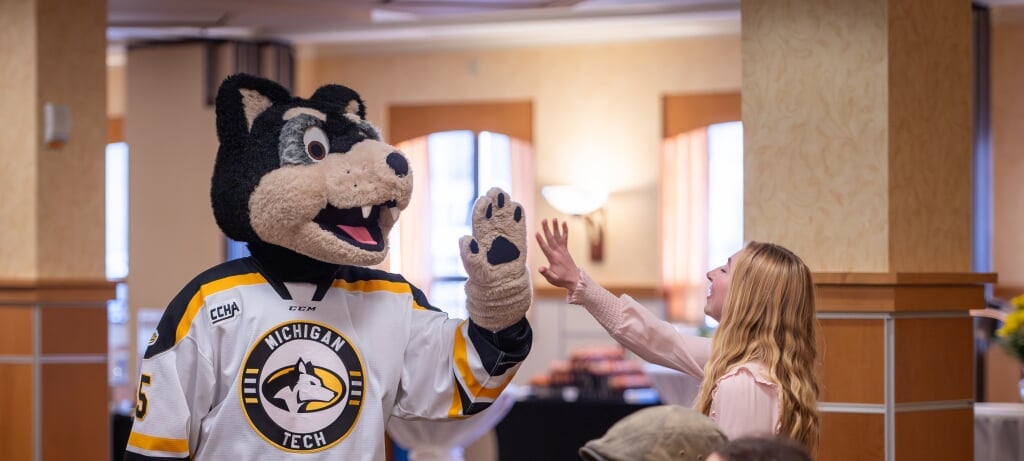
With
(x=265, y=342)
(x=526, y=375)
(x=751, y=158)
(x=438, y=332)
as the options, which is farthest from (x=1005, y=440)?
(x=526, y=375)

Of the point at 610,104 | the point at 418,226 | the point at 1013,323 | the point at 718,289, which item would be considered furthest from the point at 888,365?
the point at 418,226

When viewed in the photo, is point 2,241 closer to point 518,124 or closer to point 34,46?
point 34,46

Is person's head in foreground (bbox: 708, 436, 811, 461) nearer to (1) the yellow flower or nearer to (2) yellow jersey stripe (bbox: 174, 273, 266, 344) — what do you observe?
(2) yellow jersey stripe (bbox: 174, 273, 266, 344)

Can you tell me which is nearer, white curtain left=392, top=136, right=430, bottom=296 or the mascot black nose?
the mascot black nose

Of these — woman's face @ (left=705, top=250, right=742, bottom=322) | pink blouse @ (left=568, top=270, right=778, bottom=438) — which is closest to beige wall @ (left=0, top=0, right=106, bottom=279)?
pink blouse @ (left=568, top=270, right=778, bottom=438)

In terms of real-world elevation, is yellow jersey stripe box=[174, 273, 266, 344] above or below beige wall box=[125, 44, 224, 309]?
below

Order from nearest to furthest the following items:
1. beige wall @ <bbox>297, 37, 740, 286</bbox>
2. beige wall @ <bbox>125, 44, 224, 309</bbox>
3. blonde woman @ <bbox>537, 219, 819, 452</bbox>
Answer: blonde woman @ <bbox>537, 219, 819, 452</bbox> < beige wall @ <bbox>125, 44, 224, 309</bbox> < beige wall @ <bbox>297, 37, 740, 286</bbox>

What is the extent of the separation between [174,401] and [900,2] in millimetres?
2726

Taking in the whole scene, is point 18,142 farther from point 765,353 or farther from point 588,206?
point 588,206

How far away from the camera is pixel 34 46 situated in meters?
5.19

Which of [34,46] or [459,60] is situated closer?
[34,46]

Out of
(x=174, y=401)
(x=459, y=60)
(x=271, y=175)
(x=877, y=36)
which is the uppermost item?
(x=459, y=60)

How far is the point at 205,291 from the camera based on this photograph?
248 centimetres

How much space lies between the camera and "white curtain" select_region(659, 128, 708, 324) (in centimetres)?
904
